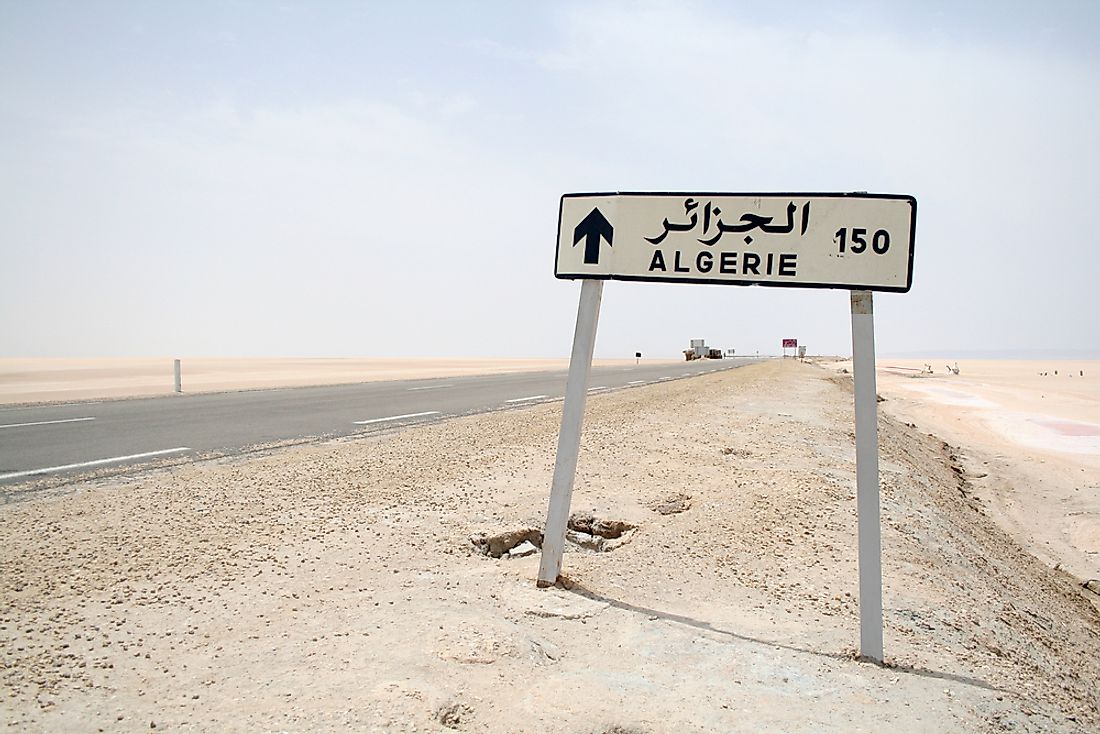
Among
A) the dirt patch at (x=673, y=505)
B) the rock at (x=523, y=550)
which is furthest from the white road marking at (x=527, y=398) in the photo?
the rock at (x=523, y=550)

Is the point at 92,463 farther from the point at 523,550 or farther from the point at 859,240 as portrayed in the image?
the point at 859,240

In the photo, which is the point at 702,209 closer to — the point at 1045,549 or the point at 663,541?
the point at 663,541

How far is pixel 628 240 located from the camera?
183 inches

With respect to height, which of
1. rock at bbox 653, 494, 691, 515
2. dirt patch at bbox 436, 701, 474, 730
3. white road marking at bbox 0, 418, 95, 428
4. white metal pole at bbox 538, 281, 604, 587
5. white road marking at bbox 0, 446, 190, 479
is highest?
white metal pole at bbox 538, 281, 604, 587

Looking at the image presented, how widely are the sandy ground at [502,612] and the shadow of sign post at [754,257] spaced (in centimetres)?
60

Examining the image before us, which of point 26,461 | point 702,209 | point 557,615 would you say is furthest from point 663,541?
point 26,461

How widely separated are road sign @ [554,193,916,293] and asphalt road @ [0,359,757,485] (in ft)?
20.1

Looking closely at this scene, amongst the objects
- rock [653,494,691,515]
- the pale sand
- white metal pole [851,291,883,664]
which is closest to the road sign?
white metal pole [851,291,883,664]

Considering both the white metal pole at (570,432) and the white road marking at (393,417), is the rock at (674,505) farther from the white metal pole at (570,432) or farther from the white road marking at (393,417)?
the white road marking at (393,417)

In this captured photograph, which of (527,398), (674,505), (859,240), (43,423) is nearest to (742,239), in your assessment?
(859,240)

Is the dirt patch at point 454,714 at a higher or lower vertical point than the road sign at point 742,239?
lower

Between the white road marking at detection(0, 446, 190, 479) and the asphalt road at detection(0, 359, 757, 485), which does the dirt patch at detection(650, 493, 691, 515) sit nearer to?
the asphalt road at detection(0, 359, 757, 485)

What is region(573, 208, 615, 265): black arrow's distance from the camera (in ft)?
15.4

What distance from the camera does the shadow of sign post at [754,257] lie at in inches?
160
